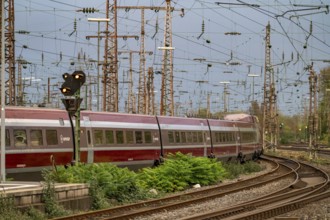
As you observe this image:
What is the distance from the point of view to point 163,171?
2578 cm

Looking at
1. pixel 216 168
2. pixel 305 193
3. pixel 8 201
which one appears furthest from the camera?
pixel 216 168

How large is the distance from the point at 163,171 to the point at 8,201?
11.3 metres

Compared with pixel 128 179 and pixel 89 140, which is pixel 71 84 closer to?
pixel 128 179

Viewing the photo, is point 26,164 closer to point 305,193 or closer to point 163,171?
point 163,171

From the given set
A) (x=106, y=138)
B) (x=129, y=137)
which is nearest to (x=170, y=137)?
(x=129, y=137)

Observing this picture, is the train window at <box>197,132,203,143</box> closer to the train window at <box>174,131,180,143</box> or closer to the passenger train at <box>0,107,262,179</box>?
the passenger train at <box>0,107,262,179</box>

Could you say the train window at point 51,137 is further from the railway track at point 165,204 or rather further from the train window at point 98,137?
the railway track at point 165,204

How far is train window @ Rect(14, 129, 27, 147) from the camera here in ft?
69.8

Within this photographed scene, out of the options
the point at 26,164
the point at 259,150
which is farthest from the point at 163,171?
the point at 259,150

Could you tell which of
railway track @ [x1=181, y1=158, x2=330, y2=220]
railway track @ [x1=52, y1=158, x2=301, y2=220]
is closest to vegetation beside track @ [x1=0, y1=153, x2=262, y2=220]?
railway track @ [x1=52, y1=158, x2=301, y2=220]

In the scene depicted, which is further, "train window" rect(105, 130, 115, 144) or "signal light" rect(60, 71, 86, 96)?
"train window" rect(105, 130, 115, 144)

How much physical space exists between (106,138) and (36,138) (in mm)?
4568

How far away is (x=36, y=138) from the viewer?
21953 mm

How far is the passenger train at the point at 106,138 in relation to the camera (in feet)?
70.4
